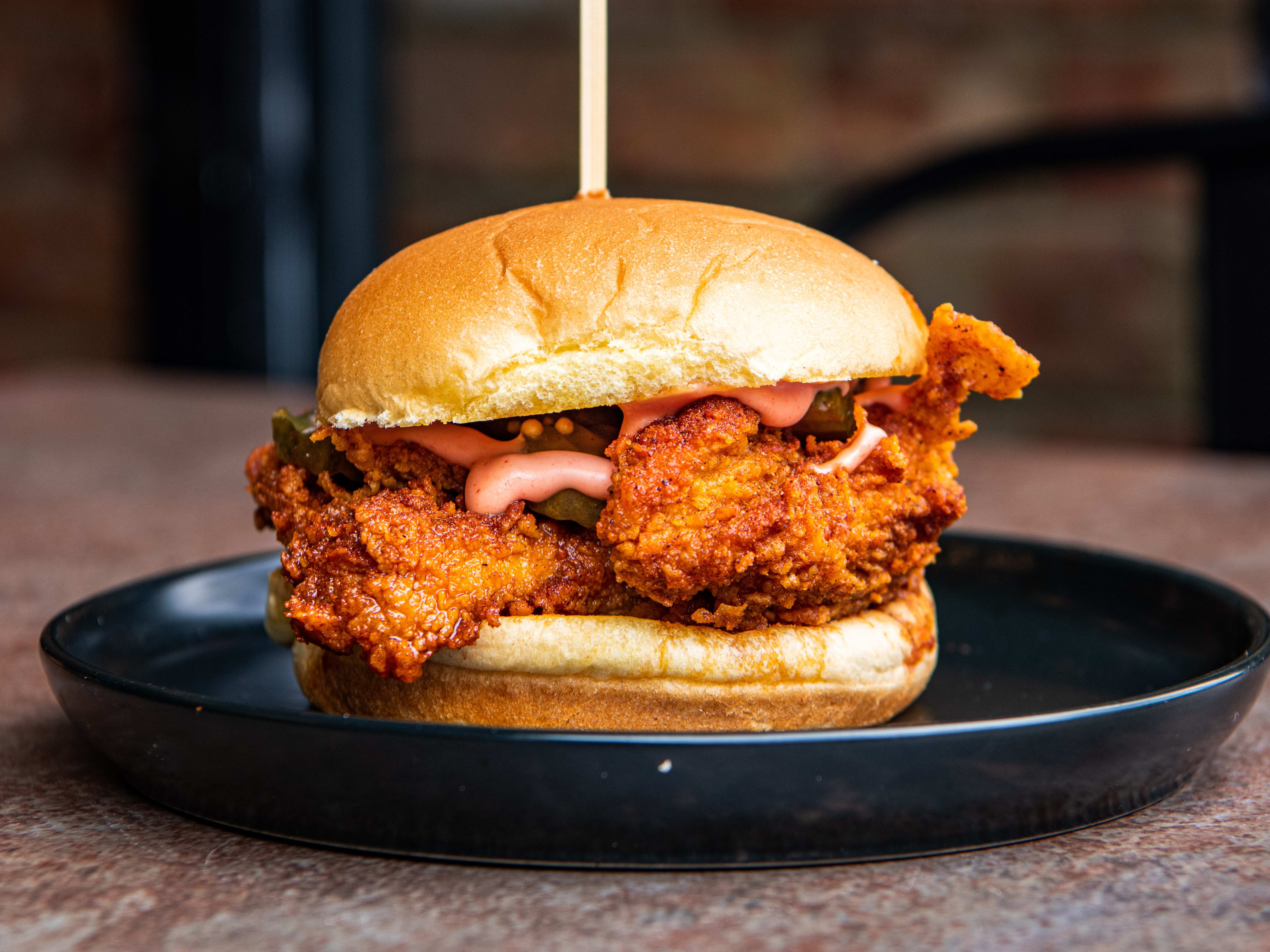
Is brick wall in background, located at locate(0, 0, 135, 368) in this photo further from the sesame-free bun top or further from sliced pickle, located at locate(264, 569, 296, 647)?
the sesame-free bun top

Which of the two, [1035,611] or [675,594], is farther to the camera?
[1035,611]

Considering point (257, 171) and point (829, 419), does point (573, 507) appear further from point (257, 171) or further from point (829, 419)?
point (257, 171)

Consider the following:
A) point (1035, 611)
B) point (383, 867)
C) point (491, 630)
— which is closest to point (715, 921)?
point (383, 867)

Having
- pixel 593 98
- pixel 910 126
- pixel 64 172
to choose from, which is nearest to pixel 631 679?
pixel 593 98

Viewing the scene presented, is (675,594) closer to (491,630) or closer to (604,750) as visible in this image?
(491,630)

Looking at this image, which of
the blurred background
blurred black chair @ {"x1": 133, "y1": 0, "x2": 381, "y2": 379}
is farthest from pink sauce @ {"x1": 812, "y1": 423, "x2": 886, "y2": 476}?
blurred black chair @ {"x1": 133, "y1": 0, "x2": 381, "y2": 379}

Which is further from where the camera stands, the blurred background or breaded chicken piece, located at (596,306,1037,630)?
the blurred background

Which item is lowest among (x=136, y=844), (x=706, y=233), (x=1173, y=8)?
(x=136, y=844)
